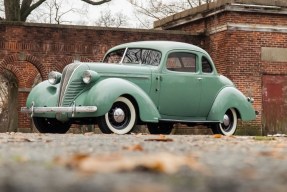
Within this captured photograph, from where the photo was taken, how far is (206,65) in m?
12.8

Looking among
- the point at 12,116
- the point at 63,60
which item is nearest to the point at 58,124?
the point at 63,60

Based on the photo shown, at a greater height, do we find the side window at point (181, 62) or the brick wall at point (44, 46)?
the brick wall at point (44, 46)

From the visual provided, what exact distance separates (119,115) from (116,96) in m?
0.36

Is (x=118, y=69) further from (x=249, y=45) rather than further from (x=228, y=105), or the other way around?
(x=249, y=45)

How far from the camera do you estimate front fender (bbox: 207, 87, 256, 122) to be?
1245 cm

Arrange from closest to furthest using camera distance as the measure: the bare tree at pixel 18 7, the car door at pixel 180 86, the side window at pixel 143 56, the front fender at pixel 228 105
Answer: the car door at pixel 180 86, the side window at pixel 143 56, the front fender at pixel 228 105, the bare tree at pixel 18 7

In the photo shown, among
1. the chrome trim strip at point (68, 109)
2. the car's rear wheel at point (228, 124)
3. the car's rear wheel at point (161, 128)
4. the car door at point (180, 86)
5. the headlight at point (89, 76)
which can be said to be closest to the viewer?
the chrome trim strip at point (68, 109)

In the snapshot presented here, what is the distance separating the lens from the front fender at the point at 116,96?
10.4 metres

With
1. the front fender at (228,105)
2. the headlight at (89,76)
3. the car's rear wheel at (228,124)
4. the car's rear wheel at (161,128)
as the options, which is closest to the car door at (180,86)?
the front fender at (228,105)

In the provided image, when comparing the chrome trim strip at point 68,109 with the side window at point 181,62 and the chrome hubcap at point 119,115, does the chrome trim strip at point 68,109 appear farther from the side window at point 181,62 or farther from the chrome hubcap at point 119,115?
the side window at point 181,62

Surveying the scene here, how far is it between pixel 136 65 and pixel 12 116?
12.6 meters

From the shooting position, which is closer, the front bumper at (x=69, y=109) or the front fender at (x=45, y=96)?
the front bumper at (x=69, y=109)

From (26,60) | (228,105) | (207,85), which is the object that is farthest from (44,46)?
(228,105)

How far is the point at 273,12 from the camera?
20.9 meters
